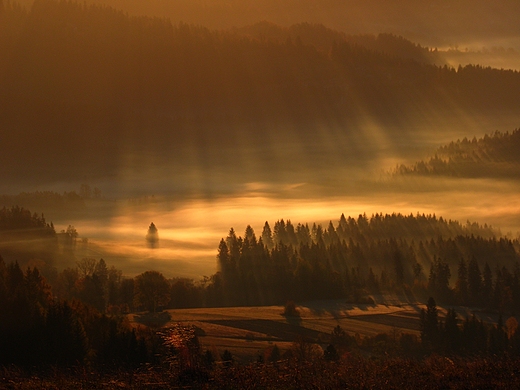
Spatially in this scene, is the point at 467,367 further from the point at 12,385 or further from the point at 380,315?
the point at 380,315

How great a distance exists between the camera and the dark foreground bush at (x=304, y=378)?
110ft

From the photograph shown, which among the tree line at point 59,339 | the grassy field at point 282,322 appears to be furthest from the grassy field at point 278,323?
the tree line at point 59,339

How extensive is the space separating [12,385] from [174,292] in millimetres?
114905

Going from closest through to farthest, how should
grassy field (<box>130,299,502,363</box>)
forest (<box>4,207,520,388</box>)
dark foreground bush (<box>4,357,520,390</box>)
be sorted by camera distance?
dark foreground bush (<box>4,357,520,390</box>), forest (<box>4,207,520,388</box>), grassy field (<box>130,299,502,363</box>)

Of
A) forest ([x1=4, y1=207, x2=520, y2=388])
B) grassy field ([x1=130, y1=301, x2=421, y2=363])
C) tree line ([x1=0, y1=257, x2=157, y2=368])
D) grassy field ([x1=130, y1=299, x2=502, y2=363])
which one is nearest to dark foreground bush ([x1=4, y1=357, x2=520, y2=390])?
forest ([x1=4, y1=207, x2=520, y2=388])

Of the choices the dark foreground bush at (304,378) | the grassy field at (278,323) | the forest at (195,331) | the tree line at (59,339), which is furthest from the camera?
the grassy field at (278,323)

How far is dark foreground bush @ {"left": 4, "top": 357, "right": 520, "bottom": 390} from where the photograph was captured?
33.5m

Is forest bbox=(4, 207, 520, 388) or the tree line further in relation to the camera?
the tree line

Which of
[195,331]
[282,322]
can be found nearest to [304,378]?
[195,331]

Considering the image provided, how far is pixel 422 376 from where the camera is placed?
118ft

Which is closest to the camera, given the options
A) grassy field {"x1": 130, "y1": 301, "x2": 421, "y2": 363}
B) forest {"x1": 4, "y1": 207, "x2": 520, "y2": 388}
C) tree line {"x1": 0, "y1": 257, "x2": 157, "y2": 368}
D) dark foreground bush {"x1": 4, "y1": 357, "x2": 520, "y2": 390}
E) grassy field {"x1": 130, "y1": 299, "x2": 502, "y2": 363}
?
dark foreground bush {"x1": 4, "y1": 357, "x2": 520, "y2": 390}

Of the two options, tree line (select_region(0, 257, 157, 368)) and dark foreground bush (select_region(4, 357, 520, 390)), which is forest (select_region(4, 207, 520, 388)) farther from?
dark foreground bush (select_region(4, 357, 520, 390))

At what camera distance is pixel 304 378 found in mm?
34906

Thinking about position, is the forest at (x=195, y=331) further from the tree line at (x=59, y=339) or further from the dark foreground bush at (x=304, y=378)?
the dark foreground bush at (x=304, y=378)
